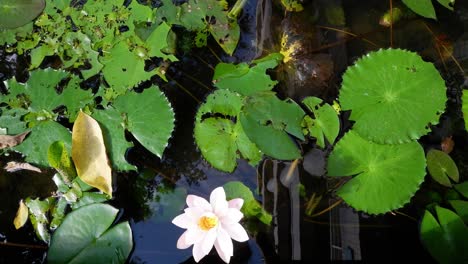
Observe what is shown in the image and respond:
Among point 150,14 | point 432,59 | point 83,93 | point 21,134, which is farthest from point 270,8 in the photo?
point 21,134

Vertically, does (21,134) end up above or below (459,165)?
below

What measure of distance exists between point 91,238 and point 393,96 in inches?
57.0

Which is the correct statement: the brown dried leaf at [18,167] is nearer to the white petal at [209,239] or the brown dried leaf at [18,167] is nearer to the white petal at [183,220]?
the white petal at [183,220]

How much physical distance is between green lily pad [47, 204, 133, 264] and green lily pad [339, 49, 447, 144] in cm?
114

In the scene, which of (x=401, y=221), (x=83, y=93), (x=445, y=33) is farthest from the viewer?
(x=445, y=33)

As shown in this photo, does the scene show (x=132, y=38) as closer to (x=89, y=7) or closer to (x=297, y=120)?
(x=89, y=7)

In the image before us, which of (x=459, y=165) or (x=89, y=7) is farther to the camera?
(x=89, y=7)

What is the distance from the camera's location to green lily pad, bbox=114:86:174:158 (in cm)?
190

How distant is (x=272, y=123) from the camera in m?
1.82

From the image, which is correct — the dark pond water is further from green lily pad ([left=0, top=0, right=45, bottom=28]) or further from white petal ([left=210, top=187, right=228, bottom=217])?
white petal ([left=210, top=187, right=228, bottom=217])

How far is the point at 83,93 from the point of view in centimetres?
202

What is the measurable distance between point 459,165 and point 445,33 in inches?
28.7

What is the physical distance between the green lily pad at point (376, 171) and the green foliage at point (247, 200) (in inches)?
14.1

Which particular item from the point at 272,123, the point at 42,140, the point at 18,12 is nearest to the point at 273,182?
the point at 272,123
